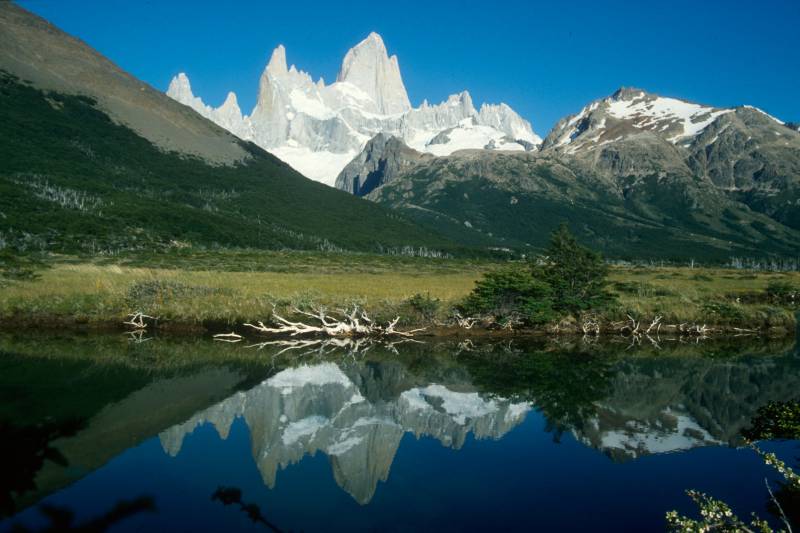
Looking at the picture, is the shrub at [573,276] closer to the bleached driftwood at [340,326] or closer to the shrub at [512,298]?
the shrub at [512,298]

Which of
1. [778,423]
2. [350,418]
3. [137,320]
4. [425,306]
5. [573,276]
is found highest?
[573,276]

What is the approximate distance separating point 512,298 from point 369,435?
2395 centimetres

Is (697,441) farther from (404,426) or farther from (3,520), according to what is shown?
(3,520)

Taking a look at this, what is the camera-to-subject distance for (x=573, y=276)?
4484 centimetres

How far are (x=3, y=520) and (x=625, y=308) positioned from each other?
41076 millimetres

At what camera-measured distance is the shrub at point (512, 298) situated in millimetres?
41719

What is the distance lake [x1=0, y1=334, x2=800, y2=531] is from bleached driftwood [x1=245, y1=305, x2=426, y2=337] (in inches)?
111

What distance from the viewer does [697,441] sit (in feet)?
70.8

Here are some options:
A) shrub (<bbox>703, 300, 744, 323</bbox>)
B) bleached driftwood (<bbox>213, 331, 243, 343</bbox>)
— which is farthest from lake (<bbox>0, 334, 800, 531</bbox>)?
shrub (<bbox>703, 300, 744, 323</bbox>)

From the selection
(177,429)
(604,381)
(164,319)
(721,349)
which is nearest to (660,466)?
(604,381)

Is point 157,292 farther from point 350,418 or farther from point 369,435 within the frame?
point 369,435

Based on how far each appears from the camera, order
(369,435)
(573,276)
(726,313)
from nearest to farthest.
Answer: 1. (369,435)
2. (573,276)
3. (726,313)

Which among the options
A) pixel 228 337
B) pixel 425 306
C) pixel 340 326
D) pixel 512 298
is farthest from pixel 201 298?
pixel 512 298

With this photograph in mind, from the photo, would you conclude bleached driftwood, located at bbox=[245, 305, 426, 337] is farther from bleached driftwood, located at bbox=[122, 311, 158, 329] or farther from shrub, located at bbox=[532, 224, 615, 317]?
shrub, located at bbox=[532, 224, 615, 317]
